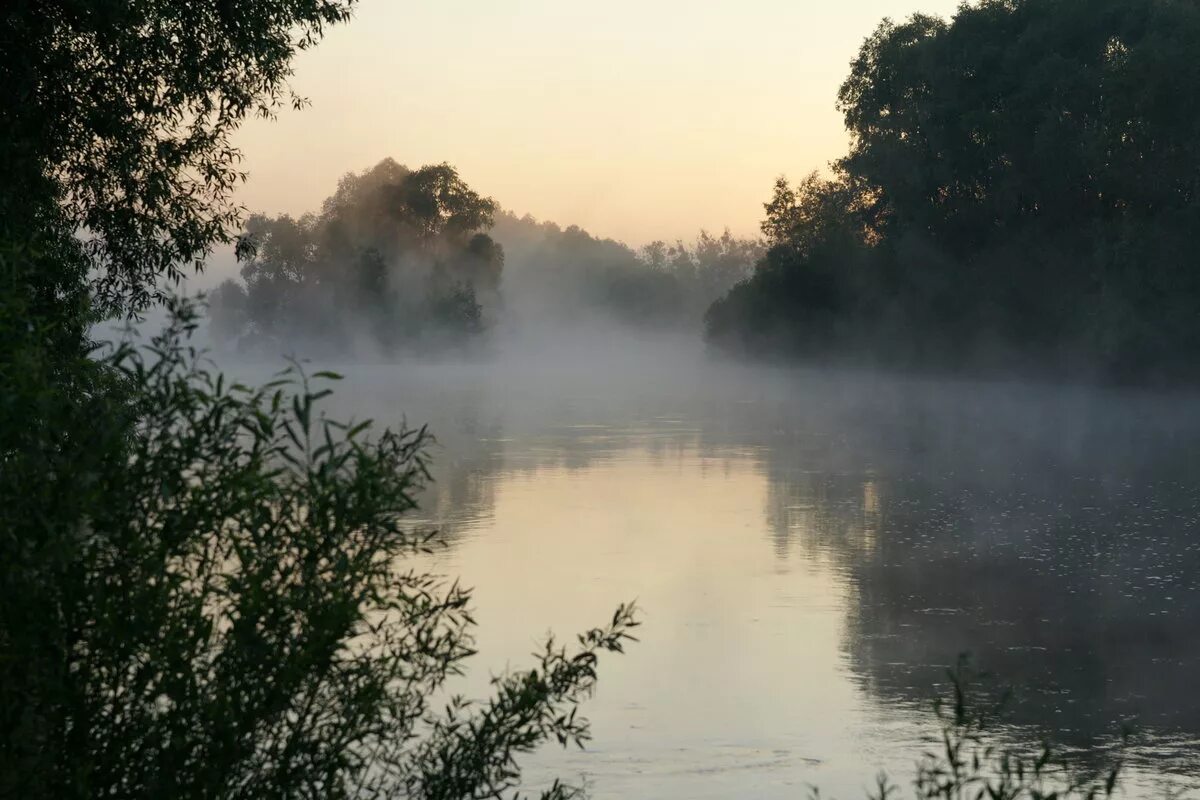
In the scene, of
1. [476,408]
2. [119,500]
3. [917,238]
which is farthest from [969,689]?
[917,238]

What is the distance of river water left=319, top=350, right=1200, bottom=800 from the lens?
10562 millimetres

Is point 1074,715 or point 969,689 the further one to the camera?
point 969,689

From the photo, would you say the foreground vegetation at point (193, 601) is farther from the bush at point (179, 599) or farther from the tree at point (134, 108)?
the tree at point (134, 108)

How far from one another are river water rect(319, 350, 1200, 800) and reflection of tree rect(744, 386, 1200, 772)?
47 mm

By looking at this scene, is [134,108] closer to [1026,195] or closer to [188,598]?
[188,598]

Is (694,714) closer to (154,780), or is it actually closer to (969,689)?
(969,689)

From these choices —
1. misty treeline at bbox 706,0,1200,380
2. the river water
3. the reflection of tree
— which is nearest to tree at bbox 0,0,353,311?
the river water

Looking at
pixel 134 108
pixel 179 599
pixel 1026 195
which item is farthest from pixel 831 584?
pixel 1026 195

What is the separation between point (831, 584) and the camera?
16625 millimetres

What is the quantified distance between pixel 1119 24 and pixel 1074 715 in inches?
1919

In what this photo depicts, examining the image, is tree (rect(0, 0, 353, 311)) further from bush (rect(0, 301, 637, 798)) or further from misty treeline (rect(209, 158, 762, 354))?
misty treeline (rect(209, 158, 762, 354))

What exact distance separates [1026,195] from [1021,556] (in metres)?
41.1

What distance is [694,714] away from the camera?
11.4 m

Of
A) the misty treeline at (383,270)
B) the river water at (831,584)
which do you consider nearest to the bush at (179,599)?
the river water at (831,584)
